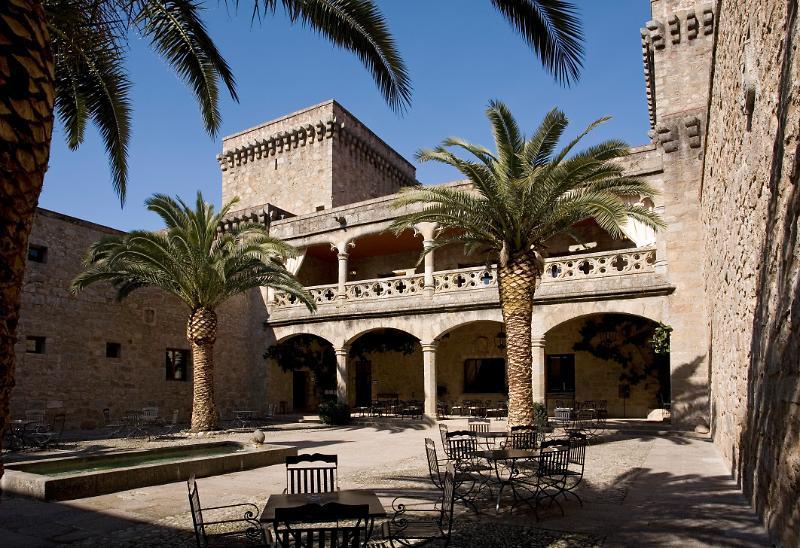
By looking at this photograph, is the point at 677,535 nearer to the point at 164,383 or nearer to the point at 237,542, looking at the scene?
the point at 237,542

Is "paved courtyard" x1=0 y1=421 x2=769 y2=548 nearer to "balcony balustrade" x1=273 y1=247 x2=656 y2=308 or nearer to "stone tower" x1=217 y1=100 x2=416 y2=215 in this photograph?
"balcony balustrade" x1=273 y1=247 x2=656 y2=308

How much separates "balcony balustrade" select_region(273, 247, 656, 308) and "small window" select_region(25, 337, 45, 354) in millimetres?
8419

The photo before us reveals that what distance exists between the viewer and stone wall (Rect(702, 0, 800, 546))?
12.9 ft

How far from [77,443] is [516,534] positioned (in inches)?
472

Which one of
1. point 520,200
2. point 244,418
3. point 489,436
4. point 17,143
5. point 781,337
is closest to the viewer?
point 17,143

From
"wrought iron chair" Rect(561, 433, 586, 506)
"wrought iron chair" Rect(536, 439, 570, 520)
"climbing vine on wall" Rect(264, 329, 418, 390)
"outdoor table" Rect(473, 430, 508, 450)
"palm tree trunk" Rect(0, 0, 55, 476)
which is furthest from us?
"climbing vine on wall" Rect(264, 329, 418, 390)

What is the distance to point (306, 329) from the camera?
22.4m

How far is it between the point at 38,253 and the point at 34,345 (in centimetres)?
254

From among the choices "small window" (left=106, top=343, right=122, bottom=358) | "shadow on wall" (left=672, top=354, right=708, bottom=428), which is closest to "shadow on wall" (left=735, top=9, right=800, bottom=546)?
"shadow on wall" (left=672, top=354, right=708, bottom=428)

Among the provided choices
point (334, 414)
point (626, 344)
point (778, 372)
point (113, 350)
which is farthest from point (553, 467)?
point (113, 350)

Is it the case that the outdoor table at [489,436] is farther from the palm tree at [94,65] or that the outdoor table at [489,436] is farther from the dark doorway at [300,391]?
the dark doorway at [300,391]

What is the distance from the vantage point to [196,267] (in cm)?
1661

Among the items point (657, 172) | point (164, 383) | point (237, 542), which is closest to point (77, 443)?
point (164, 383)

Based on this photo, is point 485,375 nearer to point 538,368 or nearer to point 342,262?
point 538,368
